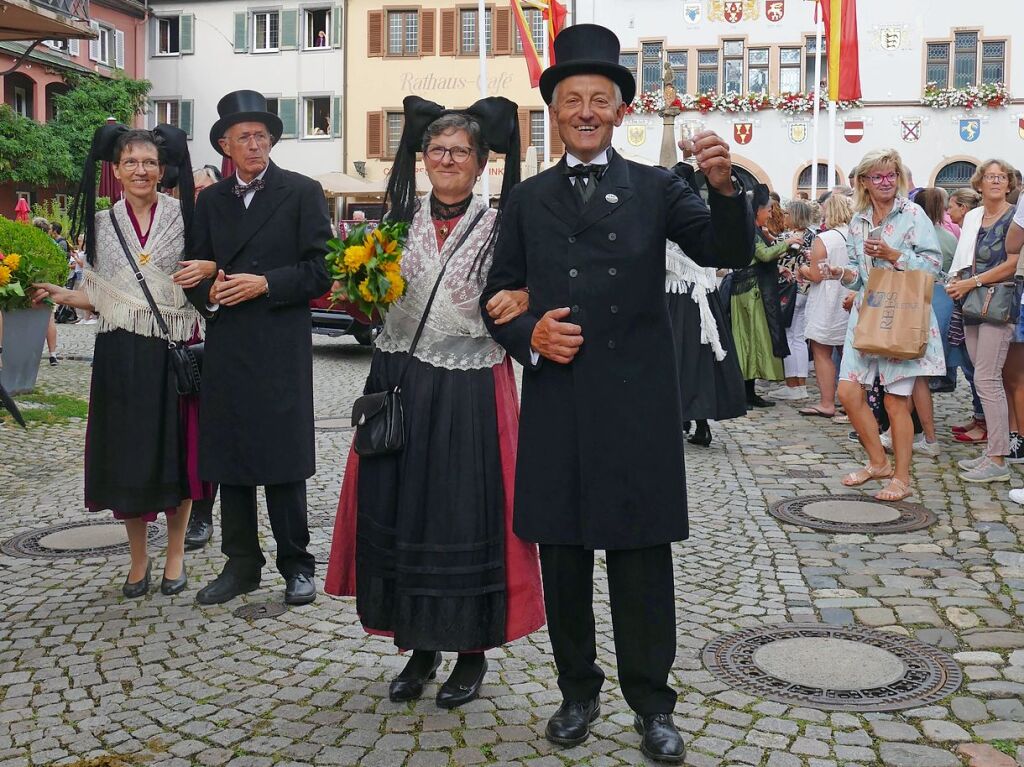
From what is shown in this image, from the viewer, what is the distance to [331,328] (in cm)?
1647

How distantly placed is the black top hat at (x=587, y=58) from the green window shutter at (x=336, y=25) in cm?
3815

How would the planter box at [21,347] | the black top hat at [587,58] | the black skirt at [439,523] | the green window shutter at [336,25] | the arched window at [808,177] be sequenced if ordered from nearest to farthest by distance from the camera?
the black top hat at [587,58], the black skirt at [439,523], the planter box at [21,347], the arched window at [808,177], the green window shutter at [336,25]

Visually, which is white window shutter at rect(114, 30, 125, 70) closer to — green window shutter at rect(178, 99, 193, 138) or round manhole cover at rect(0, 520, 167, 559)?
green window shutter at rect(178, 99, 193, 138)

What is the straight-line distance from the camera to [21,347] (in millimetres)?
11617

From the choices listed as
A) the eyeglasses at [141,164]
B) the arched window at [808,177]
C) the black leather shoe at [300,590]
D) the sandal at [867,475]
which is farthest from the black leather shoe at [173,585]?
the arched window at [808,177]

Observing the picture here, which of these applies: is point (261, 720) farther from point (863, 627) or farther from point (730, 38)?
point (730, 38)

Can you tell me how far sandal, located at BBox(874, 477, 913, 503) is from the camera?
739cm

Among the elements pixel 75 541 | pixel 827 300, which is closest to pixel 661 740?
pixel 75 541

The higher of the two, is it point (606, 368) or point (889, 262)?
point (889, 262)

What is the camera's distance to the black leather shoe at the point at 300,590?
5.34 metres

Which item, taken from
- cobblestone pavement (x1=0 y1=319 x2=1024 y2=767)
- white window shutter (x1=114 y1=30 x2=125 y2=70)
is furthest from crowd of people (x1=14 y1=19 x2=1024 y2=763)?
white window shutter (x1=114 y1=30 x2=125 y2=70)

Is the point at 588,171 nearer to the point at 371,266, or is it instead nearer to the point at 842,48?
the point at 371,266

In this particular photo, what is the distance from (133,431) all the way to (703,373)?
4345mm

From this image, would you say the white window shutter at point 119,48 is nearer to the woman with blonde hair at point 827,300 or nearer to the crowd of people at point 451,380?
the woman with blonde hair at point 827,300
